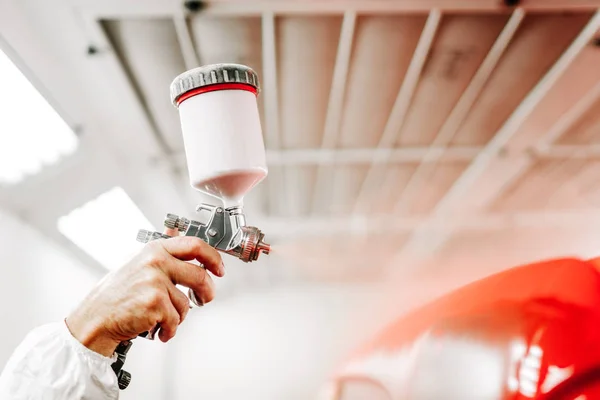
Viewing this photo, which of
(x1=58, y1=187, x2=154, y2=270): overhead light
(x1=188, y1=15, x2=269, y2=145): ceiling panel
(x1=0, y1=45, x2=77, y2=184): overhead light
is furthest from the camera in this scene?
(x1=58, y1=187, x2=154, y2=270): overhead light

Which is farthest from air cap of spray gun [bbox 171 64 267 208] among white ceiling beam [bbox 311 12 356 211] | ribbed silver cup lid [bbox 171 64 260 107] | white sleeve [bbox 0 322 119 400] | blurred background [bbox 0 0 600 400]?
white ceiling beam [bbox 311 12 356 211]

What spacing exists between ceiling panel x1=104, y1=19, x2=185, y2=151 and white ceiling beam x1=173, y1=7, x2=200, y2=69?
0.03 metres

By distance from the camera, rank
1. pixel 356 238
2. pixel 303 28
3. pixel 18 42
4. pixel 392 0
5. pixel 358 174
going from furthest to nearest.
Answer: pixel 356 238, pixel 358 174, pixel 303 28, pixel 392 0, pixel 18 42

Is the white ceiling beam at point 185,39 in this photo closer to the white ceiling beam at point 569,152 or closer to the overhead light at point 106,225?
the overhead light at point 106,225

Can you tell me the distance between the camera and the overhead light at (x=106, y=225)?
129 inches

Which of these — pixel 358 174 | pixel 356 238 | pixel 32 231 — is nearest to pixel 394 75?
pixel 358 174

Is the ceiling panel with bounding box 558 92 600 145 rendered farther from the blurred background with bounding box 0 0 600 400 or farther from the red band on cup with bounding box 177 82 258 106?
the red band on cup with bounding box 177 82 258 106

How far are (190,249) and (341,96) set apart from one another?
2417 mm

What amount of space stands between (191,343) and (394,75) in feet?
18.5

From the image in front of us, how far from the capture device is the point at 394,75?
302 centimetres

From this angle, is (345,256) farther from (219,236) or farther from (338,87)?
(219,236)

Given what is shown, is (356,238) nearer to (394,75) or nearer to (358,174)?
(358,174)

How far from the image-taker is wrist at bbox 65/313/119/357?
931 mm

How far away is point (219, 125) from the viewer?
39.2 inches
